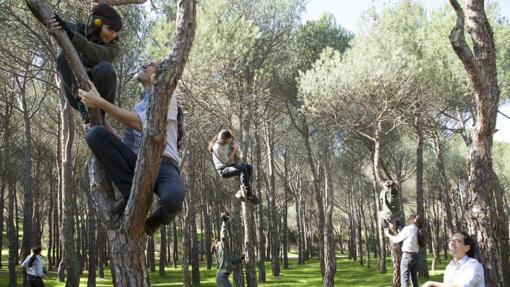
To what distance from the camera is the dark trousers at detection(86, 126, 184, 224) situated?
111 inches

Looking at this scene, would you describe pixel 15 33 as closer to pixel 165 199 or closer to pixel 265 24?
pixel 265 24

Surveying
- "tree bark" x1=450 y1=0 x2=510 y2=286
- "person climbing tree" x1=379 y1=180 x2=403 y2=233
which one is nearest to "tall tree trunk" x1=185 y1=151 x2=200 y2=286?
"person climbing tree" x1=379 y1=180 x2=403 y2=233

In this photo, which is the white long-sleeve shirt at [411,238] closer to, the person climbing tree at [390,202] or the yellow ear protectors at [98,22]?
the person climbing tree at [390,202]

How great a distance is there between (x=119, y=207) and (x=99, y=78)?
0.82m

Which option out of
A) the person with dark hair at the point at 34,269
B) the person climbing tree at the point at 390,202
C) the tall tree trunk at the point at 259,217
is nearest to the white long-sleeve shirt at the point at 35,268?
the person with dark hair at the point at 34,269

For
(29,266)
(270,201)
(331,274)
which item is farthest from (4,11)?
(270,201)

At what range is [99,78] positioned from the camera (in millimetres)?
3025

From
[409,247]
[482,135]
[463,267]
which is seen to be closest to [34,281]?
[409,247]

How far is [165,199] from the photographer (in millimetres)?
2779

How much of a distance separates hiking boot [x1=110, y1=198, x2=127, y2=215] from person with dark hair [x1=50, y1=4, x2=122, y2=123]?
0.61 metres

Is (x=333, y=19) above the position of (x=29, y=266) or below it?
above

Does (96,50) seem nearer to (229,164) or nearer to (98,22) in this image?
(98,22)

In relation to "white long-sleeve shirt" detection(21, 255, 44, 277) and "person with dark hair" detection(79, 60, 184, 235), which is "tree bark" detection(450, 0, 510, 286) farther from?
"white long-sleeve shirt" detection(21, 255, 44, 277)

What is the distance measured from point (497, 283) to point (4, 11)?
1544 centimetres
